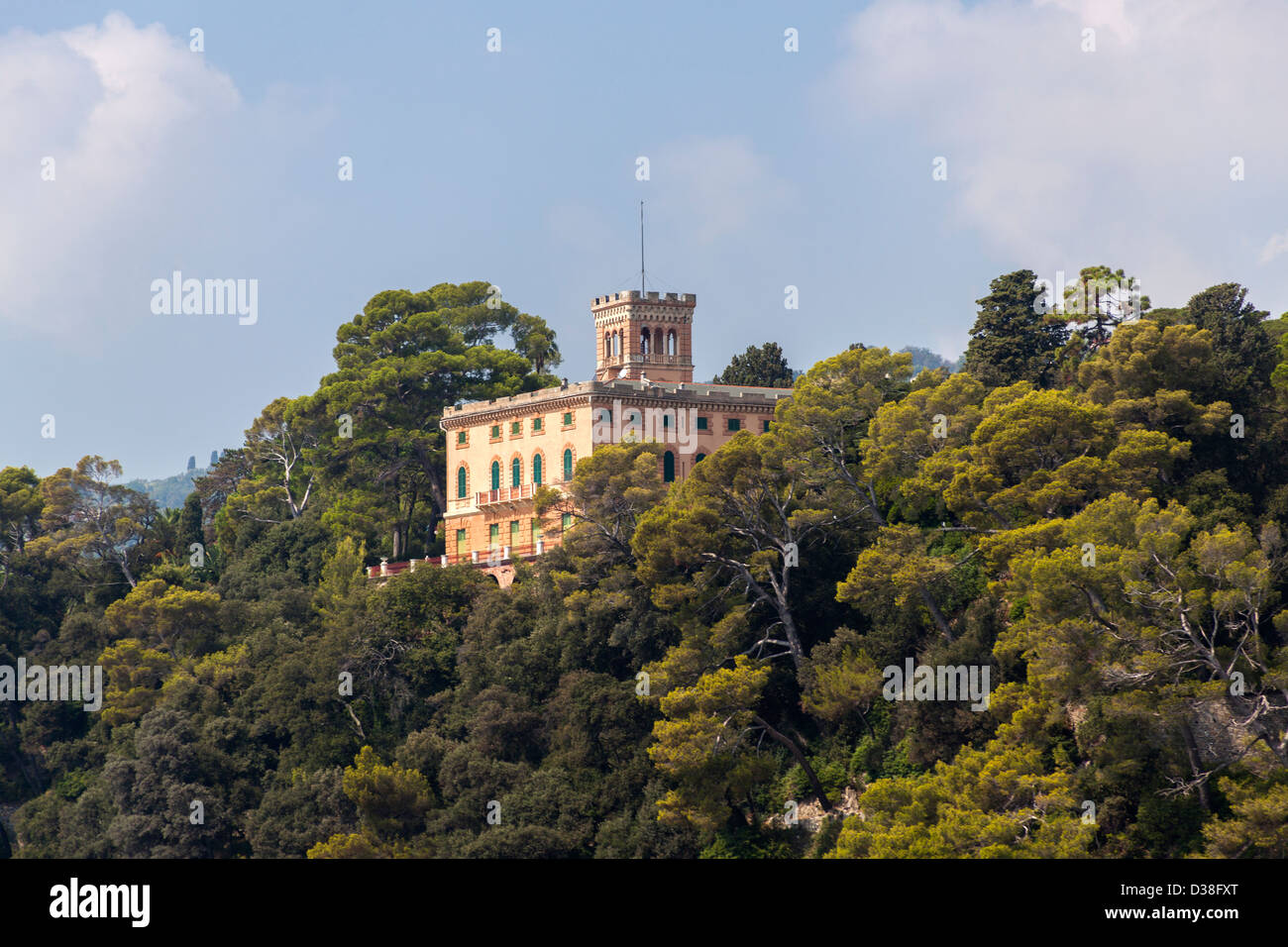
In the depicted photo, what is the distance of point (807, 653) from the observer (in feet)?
239

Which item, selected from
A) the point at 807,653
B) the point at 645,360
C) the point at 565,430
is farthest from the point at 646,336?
the point at 807,653

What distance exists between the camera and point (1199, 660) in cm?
5838

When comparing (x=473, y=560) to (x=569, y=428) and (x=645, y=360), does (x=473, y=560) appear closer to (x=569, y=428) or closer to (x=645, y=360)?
(x=569, y=428)

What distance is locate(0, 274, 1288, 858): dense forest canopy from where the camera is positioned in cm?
5920

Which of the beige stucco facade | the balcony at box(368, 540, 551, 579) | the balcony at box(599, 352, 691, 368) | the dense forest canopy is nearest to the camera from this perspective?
the dense forest canopy

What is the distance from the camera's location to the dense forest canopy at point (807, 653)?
5920 centimetres

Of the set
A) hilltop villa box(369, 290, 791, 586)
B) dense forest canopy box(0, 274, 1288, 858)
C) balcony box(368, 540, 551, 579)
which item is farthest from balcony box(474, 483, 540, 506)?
dense forest canopy box(0, 274, 1288, 858)

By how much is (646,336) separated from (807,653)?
24681 millimetres

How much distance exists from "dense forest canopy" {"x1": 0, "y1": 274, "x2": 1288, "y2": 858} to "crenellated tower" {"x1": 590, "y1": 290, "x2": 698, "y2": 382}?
11946mm

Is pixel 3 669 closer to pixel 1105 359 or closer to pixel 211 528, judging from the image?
pixel 211 528

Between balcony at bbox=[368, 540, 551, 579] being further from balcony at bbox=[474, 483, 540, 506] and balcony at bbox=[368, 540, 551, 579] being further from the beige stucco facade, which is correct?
balcony at bbox=[474, 483, 540, 506]

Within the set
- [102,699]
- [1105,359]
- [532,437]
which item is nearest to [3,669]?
[102,699]
